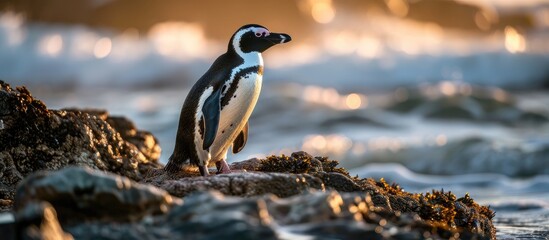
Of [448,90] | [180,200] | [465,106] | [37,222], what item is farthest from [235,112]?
[448,90]

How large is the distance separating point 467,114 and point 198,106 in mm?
20471

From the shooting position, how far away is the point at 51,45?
152ft

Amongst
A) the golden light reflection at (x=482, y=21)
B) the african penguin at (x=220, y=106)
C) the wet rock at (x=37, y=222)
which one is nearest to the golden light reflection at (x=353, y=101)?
the golden light reflection at (x=482, y=21)

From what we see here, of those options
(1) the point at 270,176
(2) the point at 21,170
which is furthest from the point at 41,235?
(2) the point at 21,170

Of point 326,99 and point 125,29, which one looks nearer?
point 326,99

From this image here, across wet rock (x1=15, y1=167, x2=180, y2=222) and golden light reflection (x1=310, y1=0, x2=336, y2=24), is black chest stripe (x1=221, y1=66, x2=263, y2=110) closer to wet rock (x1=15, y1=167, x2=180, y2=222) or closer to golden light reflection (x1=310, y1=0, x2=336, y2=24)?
wet rock (x1=15, y1=167, x2=180, y2=222)

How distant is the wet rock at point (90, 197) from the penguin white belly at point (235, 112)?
292cm

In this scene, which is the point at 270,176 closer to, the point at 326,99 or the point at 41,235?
the point at 41,235

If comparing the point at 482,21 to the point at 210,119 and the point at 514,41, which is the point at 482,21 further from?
the point at 210,119

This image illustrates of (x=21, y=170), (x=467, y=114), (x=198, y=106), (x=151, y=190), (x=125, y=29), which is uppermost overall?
(x=125, y=29)

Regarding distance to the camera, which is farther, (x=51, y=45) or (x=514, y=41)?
(x=51, y=45)

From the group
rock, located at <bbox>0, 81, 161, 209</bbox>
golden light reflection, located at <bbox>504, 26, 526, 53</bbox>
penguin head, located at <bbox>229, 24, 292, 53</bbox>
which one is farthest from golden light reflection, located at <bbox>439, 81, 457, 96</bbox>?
rock, located at <bbox>0, 81, 161, 209</bbox>

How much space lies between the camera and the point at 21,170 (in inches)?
313

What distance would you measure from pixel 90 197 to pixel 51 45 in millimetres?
42457
